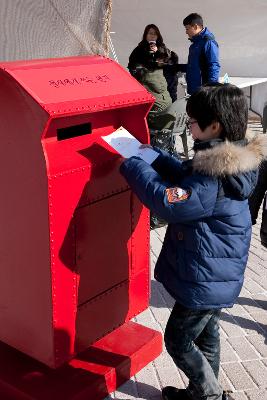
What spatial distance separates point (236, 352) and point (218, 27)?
8.59m

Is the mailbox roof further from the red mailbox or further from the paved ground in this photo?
the paved ground

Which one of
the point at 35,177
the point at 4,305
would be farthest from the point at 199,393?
the point at 35,177

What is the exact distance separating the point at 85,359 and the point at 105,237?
66 cm

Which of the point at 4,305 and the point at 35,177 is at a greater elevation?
the point at 35,177

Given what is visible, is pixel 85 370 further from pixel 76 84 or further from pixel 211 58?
pixel 211 58

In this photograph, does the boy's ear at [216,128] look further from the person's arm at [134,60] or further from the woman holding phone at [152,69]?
the person's arm at [134,60]

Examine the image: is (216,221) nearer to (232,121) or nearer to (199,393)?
(232,121)

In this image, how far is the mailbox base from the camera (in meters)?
2.36

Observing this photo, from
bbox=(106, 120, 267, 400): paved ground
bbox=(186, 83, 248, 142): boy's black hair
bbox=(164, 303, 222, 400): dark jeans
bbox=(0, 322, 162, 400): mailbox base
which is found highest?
bbox=(186, 83, 248, 142): boy's black hair

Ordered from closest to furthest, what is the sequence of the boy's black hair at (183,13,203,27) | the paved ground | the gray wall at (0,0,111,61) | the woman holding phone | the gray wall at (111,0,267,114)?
the paved ground → the gray wall at (0,0,111,61) → the boy's black hair at (183,13,203,27) → the woman holding phone → the gray wall at (111,0,267,114)

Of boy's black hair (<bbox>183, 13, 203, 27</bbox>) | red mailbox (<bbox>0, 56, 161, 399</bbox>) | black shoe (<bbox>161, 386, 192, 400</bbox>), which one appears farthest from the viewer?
boy's black hair (<bbox>183, 13, 203, 27</bbox>)

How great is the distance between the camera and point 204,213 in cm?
196

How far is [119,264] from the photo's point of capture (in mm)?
2500

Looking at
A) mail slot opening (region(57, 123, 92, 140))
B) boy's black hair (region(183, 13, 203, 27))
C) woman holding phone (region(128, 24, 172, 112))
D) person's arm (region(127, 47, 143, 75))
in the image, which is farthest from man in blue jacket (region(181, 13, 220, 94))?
mail slot opening (region(57, 123, 92, 140))
